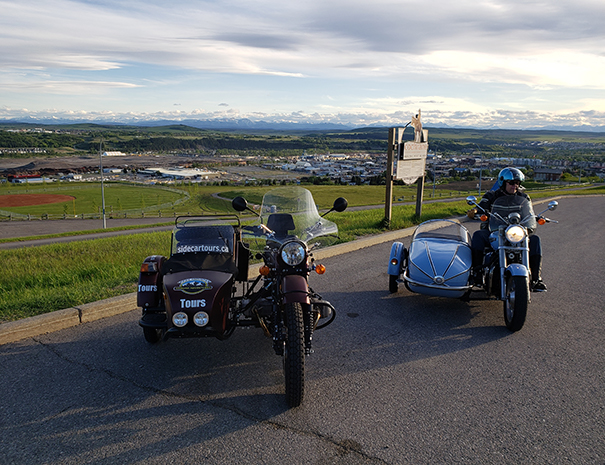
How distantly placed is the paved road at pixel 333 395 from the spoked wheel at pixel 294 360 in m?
0.16

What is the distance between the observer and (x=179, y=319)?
14.6 feet

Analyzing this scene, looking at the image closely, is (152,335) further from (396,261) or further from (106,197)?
(106,197)

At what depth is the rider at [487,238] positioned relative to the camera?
22.2ft

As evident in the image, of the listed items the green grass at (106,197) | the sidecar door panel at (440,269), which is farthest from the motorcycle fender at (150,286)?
the green grass at (106,197)

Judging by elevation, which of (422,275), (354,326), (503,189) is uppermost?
(503,189)

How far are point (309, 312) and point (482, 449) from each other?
182 cm

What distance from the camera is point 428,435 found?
12.5 ft

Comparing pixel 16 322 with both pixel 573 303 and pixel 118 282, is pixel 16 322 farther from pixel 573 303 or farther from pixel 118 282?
pixel 573 303

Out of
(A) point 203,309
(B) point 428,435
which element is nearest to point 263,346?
(A) point 203,309

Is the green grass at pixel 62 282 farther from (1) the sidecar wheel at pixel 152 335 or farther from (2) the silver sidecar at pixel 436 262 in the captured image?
(2) the silver sidecar at pixel 436 262

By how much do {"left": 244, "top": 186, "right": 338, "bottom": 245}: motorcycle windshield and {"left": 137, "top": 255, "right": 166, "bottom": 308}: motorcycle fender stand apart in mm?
1147

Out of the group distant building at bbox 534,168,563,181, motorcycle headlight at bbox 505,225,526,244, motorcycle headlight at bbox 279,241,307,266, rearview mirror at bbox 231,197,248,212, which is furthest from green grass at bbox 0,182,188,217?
distant building at bbox 534,168,563,181

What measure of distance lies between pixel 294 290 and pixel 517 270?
321 cm

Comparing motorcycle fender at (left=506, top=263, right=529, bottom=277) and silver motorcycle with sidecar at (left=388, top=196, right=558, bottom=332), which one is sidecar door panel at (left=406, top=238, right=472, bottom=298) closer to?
silver motorcycle with sidecar at (left=388, top=196, right=558, bottom=332)
